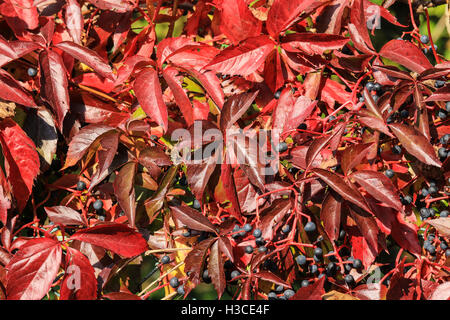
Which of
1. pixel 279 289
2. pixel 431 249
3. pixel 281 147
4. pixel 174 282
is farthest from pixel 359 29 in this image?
pixel 174 282

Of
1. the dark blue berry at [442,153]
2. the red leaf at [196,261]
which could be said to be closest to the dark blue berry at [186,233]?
the red leaf at [196,261]

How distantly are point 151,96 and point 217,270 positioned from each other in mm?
432

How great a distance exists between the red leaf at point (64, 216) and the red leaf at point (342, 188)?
0.59 meters

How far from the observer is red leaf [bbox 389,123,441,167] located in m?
0.95

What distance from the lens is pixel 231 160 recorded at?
105 centimetres

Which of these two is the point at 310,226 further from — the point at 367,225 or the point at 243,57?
the point at 243,57

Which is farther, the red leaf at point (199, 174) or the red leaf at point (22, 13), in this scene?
the red leaf at point (22, 13)

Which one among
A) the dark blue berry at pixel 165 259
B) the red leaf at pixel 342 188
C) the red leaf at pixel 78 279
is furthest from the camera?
the dark blue berry at pixel 165 259

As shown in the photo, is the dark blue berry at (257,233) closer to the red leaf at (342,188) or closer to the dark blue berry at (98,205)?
the red leaf at (342,188)

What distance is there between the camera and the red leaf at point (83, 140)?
42.7 inches

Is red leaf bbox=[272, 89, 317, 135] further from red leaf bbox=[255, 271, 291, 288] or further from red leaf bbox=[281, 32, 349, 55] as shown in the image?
red leaf bbox=[255, 271, 291, 288]
